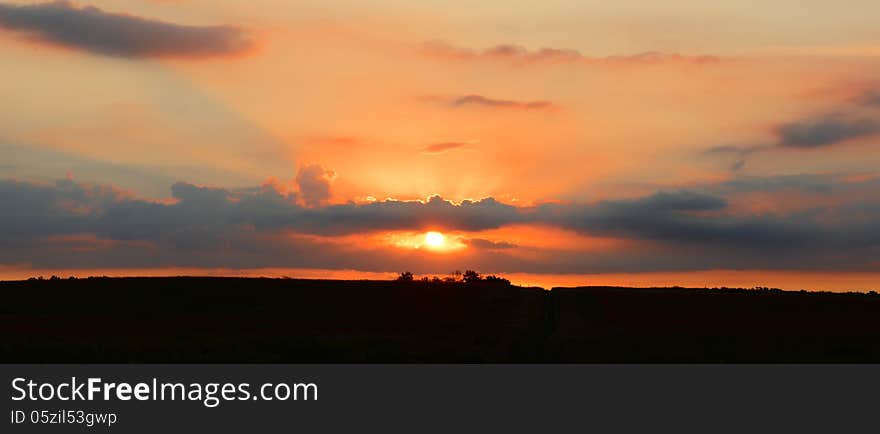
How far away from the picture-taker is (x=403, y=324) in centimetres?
5456

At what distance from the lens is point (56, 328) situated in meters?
52.9

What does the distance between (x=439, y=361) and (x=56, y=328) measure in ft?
80.7

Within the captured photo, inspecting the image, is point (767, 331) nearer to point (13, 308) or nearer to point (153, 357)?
point (153, 357)

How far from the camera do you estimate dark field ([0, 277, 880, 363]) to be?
40719 millimetres

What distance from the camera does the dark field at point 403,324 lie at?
40.7 m

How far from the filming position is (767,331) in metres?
49.8
